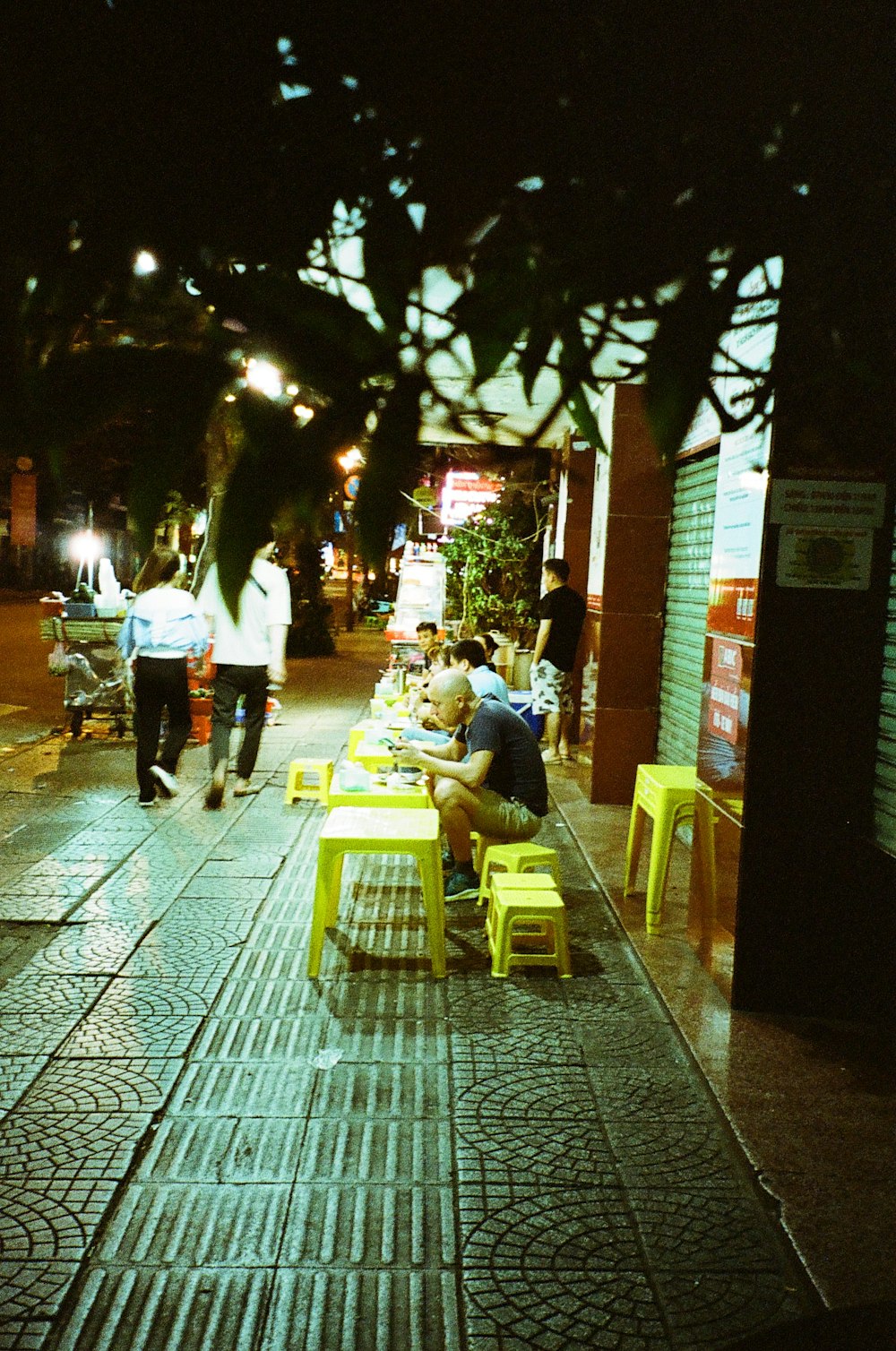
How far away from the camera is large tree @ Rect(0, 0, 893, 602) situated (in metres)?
1.42

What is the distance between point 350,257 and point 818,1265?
2.86 metres

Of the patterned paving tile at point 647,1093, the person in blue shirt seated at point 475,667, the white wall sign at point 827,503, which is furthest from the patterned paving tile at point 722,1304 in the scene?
the person in blue shirt seated at point 475,667

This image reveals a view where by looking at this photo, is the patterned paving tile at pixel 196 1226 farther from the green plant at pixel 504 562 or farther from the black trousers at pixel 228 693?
the green plant at pixel 504 562

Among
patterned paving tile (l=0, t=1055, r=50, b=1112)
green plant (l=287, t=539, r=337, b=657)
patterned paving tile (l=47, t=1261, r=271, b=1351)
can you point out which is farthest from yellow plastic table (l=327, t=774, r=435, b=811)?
green plant (l=287, t=539, r=337, b=657)

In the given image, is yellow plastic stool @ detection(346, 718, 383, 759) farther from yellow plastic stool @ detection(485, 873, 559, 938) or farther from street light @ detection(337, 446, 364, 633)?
street light @ detection(337, 446, 364, 633)

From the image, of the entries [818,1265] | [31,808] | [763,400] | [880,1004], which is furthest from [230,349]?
[31,808]

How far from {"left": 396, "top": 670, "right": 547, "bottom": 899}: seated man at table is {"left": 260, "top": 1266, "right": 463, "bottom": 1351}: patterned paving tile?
124 inches

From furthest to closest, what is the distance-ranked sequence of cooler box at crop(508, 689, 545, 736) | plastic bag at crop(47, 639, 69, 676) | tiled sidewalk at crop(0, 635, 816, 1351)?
cooler box at crop(508, 689, 545, 736) → plastic bag at crop(47, 639, 69, 676) → tiled sidewalk at crop(0, 635, 816, 1351)

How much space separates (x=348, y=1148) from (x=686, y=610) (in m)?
5.44

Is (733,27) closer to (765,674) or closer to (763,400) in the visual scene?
(763,400)

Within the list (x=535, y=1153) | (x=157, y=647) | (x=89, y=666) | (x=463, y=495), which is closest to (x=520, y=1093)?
(x=535, y=1153)

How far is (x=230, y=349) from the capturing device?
4.68ft

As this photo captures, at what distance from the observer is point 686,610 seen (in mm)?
8125

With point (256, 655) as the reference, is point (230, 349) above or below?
above
